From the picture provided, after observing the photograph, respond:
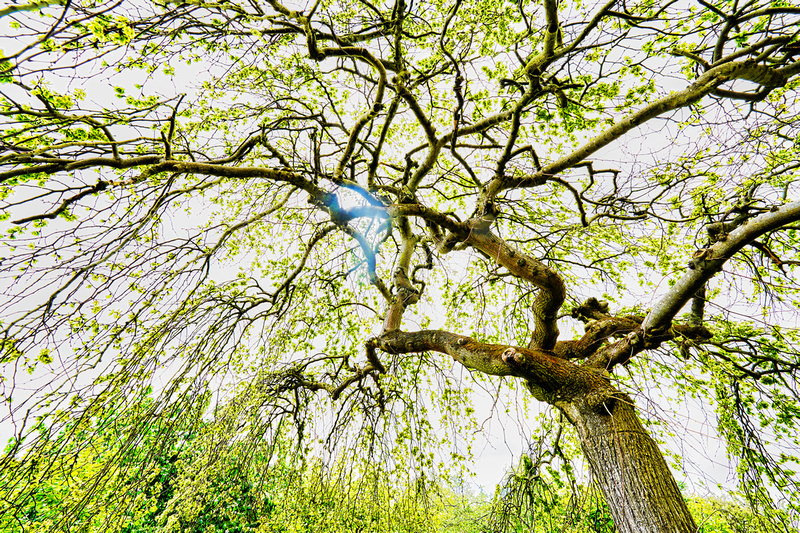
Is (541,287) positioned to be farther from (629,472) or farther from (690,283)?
(629,472)

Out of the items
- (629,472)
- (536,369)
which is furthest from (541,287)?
(629,472)

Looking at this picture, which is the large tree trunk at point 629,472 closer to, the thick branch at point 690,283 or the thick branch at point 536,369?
the thick branch at point 536,369

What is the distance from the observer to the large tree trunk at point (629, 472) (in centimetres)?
196

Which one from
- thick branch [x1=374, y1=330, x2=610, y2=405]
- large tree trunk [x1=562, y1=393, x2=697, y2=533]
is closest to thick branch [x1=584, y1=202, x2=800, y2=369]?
thick branch [x1=374, y1=330, x2=610, y2=405]

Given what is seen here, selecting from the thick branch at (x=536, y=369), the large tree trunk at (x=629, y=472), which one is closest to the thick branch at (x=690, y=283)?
the thick branch at (x=536, y=369)

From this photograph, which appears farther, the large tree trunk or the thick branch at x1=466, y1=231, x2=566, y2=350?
the thick branch at x1=466, y1=231, x2=566, y2=350

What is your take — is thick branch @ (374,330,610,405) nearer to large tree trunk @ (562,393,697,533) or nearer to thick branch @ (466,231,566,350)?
large tree trunk @ (562,393,697,533)

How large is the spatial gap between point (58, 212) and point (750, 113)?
5.93m

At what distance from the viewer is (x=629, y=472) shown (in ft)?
7.01

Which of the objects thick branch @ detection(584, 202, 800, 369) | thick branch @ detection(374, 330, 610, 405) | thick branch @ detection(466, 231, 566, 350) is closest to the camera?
thick branch @ detection(584, 202, 800, 369)

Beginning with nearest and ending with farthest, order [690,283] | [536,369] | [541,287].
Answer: [690,283], [536,369], [541,287]

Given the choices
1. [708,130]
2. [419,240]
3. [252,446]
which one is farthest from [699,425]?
[419,240]

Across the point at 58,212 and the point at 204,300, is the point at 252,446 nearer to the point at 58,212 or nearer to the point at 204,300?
the point at 204,300

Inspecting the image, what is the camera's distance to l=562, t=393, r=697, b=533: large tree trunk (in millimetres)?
1955
